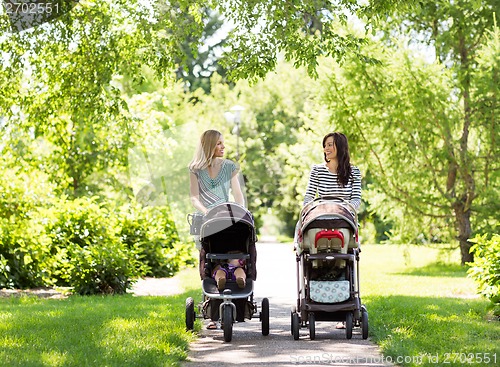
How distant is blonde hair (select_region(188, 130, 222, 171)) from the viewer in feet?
30.2

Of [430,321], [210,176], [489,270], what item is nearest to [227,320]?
[210,176]

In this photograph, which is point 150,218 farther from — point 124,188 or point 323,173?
point 323,173

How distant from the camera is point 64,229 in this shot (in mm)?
16875

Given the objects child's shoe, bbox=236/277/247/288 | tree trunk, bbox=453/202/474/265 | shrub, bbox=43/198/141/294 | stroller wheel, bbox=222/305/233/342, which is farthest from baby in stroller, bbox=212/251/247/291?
tree trunk, bbox=453/202/474/265

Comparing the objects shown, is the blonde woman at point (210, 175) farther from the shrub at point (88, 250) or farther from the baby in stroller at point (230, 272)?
the shrub at point (88, 250)

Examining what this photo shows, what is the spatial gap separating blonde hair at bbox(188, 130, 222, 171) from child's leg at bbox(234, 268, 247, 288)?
1163 millimetres

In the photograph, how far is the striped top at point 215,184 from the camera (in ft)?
30.6

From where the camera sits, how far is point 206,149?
9266 millimetres

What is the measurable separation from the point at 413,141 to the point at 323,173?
40.7ft

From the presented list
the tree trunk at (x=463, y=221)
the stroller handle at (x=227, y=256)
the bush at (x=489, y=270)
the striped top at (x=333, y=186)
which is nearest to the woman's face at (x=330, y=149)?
the striped top at (x=333, y=186)

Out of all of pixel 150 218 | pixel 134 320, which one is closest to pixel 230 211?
pixel 134 320

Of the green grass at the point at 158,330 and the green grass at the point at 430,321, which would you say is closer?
the green grass at the point at 158,330

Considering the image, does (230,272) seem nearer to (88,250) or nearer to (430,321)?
(430,321)

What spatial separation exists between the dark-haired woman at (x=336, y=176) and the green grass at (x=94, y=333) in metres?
2.03
